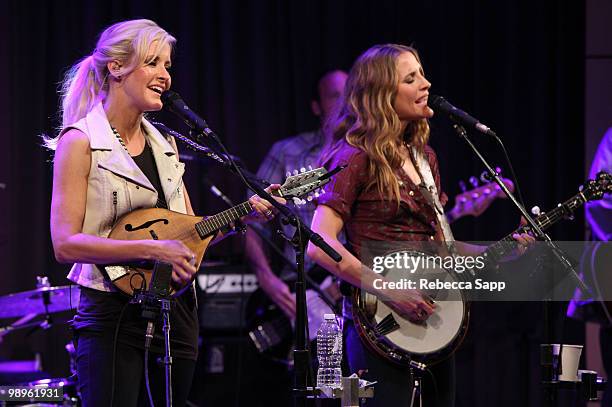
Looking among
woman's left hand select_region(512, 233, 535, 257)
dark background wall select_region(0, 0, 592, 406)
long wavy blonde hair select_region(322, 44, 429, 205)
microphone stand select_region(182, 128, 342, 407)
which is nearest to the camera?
microphone stand select_region(182, 128, 342, 407)

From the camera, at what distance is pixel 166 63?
3.22m

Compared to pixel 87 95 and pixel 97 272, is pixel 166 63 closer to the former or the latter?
pixel 87 95

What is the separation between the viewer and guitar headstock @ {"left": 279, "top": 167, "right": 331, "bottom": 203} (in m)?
3.18

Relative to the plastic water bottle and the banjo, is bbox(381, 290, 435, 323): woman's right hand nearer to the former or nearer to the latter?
the banjo

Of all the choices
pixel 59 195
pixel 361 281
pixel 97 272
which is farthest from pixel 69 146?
pixel 361 281

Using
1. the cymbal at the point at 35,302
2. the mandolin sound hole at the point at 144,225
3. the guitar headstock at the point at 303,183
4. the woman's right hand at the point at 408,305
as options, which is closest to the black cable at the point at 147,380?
the mandolin sound hole at the point at 144,225

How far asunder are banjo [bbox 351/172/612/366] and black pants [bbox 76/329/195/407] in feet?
2.58

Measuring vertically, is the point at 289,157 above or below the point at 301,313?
above

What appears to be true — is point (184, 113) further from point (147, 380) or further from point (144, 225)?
point (147, 380)

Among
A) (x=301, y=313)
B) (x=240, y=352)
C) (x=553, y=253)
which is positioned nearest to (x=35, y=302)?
(x=240, y=352)

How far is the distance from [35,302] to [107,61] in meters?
1.74

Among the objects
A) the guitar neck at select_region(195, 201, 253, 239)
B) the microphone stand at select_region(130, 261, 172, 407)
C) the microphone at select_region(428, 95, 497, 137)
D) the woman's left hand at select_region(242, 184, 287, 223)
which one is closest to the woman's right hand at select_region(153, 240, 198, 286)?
the microphone stand at select_region(130, 261, 172, 407)

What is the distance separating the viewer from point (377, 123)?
3.52 metres

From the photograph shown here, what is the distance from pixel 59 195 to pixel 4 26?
2.81 m
